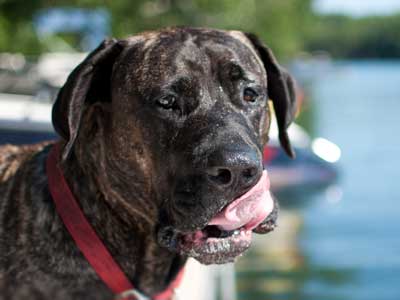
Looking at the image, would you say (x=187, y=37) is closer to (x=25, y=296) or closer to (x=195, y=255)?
(x=195, y=255)

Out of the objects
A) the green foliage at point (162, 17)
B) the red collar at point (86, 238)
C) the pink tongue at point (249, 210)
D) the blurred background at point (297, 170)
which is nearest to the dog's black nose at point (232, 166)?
the pink tongue at point (249, 210)

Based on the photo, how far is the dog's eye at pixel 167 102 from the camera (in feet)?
11.6

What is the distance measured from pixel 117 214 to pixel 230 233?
52cm

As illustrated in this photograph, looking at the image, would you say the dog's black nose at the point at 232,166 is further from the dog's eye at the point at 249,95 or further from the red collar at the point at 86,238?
the red collar at the point at 86,238

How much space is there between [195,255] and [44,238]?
0.61 metres

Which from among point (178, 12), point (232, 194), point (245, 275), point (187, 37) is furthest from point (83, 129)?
point (178, 12)

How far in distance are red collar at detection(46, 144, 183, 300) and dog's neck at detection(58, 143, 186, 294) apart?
0.20ft

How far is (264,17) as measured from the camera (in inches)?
1941

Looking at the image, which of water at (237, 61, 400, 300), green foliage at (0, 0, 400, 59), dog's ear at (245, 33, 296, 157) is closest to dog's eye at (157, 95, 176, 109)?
dog's ear at (245, 33, 296, 157)

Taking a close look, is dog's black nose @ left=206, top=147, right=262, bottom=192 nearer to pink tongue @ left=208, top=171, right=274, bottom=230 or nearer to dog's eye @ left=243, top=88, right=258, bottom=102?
pink tongue @ left=208, top=171, right=274, bottom=230

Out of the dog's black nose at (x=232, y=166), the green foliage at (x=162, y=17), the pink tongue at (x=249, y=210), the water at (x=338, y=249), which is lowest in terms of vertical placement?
the green foliage at (x=162, y=17)

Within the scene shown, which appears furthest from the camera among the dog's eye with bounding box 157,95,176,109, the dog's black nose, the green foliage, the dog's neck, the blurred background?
the green foliage

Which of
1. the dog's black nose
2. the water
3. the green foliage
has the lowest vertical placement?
the green foliage

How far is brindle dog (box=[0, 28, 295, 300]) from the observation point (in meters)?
3.46
